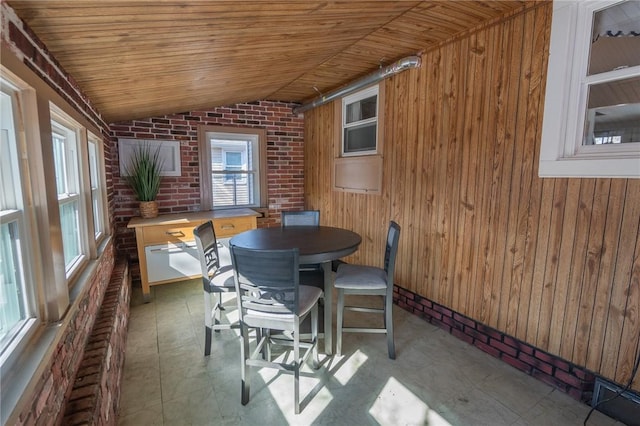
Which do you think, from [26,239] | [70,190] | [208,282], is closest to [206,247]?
[208,282]

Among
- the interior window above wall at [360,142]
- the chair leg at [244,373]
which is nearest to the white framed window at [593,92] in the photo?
the interior window above wall at [360,142]

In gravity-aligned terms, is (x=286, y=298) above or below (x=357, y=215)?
below

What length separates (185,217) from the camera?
145 inches

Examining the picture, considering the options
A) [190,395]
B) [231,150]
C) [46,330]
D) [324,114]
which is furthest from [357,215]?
[46,330]

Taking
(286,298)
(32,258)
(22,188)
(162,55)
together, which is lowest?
(286,298)

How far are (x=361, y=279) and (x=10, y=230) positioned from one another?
1.95 metres

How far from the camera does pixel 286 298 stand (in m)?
1.81

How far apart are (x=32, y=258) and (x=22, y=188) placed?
0.27 m

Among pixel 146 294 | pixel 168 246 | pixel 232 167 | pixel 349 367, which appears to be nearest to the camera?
pixel 349 367

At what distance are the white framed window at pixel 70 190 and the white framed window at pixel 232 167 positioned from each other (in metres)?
2.08

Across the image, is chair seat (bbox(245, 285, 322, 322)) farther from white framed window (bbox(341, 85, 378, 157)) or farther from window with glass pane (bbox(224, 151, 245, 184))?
window with glass pane (bbox(224, 151, 245, 184))

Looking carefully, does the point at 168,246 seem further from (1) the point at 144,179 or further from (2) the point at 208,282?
(2) the point at 208,282

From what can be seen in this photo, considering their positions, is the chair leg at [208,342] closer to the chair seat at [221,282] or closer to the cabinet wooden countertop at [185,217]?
the chair seat at [221,282]

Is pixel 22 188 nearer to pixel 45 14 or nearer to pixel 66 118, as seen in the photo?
pixel 45 14
